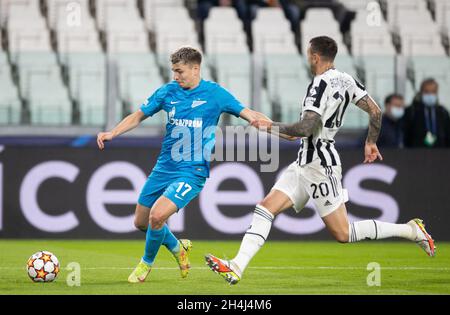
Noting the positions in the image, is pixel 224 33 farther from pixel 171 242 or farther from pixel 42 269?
pixel 42 269

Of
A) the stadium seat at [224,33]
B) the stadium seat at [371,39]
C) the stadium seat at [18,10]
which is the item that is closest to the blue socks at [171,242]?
the stadium seat at [224,33]

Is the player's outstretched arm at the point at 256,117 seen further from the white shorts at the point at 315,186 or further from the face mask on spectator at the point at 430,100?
the face mask on spectator at the point at 430,100

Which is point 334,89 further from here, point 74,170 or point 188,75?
point 74,170

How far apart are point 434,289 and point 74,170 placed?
631cm

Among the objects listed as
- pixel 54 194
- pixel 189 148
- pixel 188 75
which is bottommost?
pixel 54 194

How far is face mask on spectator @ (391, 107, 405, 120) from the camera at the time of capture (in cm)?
1412

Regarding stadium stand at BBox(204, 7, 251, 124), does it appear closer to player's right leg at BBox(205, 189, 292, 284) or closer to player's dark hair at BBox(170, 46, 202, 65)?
player's dark hair at BBox(170, 46, 202, 65)

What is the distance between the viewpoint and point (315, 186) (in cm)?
848

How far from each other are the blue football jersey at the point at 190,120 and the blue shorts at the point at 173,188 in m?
0.06

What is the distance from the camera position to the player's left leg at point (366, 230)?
8.53 m

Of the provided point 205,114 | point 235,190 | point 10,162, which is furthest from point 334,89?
point 10,162

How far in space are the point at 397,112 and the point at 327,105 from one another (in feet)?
19.6

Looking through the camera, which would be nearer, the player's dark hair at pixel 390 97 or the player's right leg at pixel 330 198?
the player's right leg at pixel 330 198
